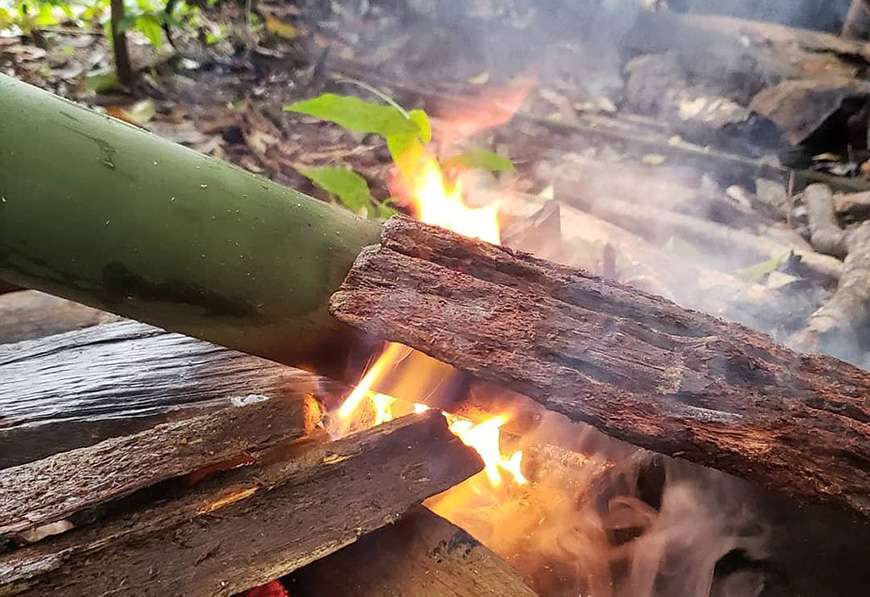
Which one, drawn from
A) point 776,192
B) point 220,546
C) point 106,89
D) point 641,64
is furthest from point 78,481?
point 641,64

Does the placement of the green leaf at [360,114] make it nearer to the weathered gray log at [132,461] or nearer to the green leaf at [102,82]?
the weathered gray log at [132,461]

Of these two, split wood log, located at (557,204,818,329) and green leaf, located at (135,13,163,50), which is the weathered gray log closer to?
split wood log, located at (557,204,818,329)

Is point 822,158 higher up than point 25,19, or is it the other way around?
point 822,158

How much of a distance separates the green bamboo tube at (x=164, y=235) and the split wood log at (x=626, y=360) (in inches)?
4.3

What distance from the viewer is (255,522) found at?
1.16 m

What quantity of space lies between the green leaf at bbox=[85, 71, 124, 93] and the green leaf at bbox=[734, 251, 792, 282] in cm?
302

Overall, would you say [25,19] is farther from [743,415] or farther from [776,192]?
[743,415]

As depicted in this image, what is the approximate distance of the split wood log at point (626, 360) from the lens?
1021 mm

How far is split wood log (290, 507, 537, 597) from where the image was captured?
1180 millimetres

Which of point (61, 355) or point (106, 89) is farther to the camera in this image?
point (106, 89)

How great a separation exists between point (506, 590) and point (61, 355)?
3.36ft

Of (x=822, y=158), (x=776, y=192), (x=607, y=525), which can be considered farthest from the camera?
(x=822, y=158)

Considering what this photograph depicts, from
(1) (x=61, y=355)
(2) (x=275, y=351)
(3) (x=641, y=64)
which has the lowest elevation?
(1) (x=61, y=355)

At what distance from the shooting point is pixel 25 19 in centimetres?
443
